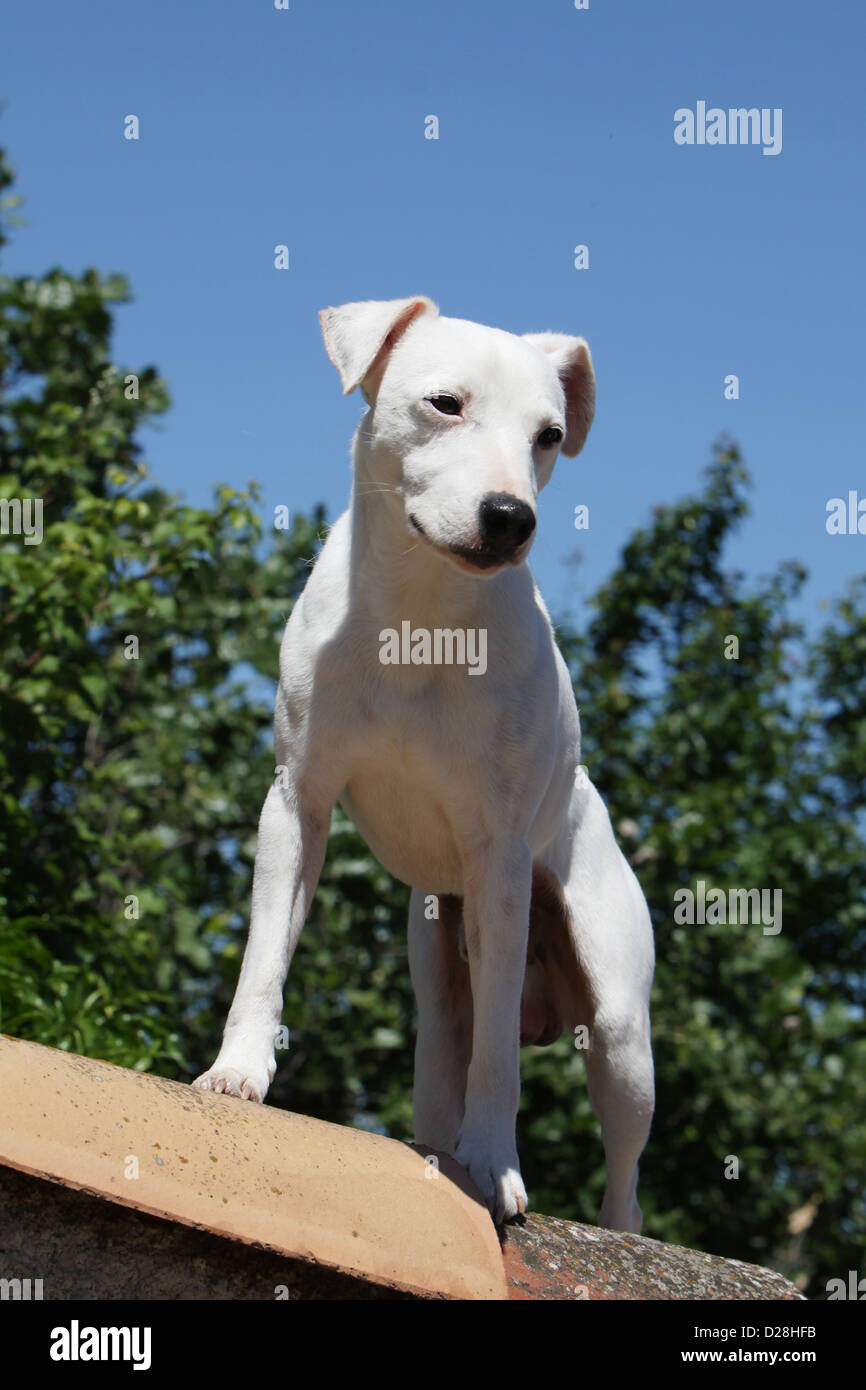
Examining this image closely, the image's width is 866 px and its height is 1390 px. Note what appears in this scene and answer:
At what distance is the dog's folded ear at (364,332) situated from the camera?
3617 millimetres

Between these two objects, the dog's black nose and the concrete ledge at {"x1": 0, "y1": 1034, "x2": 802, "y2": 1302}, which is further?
the dog's black nose

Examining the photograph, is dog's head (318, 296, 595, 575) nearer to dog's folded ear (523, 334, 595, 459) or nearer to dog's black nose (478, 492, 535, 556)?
dog's black nose (478, 492, 535, 556)

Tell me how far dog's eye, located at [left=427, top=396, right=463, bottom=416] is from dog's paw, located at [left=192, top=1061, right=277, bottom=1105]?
5.25ft

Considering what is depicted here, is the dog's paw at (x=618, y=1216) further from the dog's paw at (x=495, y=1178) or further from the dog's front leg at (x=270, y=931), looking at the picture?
the dog's front leg at (x=270, y=931)

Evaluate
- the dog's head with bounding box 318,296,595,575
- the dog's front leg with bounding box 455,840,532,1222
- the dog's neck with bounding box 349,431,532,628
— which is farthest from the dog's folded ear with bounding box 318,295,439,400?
the dog's front leg with bounding box 455,840,532,1222

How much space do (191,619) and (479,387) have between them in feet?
14.4

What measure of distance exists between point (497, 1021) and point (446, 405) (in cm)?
148

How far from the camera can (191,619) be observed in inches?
300

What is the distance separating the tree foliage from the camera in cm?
563

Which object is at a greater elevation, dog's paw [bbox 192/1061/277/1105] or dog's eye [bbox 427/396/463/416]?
dog's eye [bbox 427/396/463/416]

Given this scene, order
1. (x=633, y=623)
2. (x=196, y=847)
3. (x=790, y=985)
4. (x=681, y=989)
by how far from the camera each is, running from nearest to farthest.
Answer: (x=196, y=847), (x=681, y=989), (x=790, y=985), (x=633, y=623)

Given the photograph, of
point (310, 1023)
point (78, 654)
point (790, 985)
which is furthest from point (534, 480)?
point (790, 985)

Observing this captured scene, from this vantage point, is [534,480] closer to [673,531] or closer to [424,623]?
[424,623]

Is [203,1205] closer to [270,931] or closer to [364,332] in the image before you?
[270,931]
